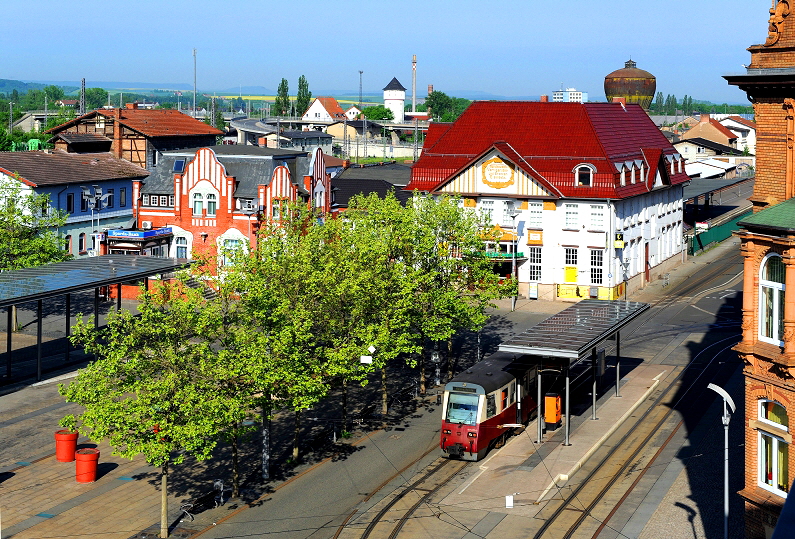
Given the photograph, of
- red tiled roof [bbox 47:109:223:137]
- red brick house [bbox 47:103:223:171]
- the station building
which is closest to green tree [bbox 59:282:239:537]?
the station building

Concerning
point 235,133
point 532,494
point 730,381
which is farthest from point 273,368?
point 235,133

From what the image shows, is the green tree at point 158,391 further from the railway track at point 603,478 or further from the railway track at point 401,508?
the railway track at point 603,478

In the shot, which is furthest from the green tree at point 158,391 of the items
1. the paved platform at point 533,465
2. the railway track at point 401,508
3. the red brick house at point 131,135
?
the red brick house at point 131,135

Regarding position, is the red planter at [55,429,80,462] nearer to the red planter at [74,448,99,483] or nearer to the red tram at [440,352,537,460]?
the red planter at [74,448,99,483]

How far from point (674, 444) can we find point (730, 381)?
11.2 meters

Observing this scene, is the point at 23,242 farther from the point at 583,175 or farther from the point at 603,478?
the point at 583,175

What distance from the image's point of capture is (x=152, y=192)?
78.4 metres

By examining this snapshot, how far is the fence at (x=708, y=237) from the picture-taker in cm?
9594

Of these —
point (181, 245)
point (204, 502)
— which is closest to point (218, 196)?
point (181, 245)

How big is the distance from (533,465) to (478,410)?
2.85 metres

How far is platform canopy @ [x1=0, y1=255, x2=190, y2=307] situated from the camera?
45.5m

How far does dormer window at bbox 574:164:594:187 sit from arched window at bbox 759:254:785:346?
44.9 meters

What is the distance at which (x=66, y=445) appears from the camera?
37844 millimetres

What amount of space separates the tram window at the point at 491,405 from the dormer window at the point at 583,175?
36.9 metres
